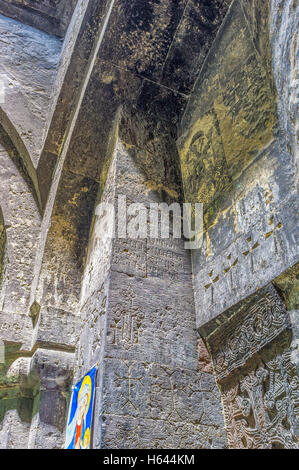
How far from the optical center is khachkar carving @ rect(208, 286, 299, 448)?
7.19 feet

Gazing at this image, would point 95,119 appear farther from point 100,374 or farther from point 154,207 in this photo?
point 100,374

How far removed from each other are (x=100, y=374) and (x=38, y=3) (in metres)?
4.27

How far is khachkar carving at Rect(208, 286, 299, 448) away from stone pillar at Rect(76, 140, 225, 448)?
132 mm

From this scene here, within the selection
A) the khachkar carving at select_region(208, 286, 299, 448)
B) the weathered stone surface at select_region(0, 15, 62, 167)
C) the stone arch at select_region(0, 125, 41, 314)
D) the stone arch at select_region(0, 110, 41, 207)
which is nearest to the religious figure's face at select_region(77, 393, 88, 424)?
the khachkar carving at select_region(208, 286, 299, 448)

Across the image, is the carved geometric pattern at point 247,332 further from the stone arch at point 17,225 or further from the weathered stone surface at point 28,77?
the weathered stone surface at point 28,77

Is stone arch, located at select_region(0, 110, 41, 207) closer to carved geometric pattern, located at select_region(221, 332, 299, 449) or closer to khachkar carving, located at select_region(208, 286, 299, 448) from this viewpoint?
khachkar carving, located at select_region(208, 286, 299, 448)

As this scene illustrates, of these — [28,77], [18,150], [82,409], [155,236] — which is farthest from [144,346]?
[28,77]

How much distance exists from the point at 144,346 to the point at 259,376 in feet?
2.29

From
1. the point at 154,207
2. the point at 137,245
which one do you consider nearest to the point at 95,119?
the point at 154,207

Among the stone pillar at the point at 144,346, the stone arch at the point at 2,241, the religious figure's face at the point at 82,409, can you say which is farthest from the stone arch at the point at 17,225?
the religious figure's face at the point at 82,409

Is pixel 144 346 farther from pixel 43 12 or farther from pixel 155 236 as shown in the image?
pixel 43 12

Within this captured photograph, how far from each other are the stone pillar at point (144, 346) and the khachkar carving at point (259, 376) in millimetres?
132

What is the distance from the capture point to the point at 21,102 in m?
4.21

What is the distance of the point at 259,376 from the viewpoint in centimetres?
240
